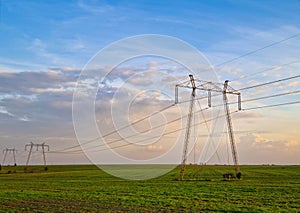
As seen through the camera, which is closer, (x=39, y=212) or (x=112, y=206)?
(x=39, y=212)

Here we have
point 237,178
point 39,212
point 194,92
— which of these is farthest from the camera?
point 237,178

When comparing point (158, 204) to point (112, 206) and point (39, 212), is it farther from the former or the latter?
point (39, 212)

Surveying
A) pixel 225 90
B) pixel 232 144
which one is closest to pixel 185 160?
pixel 232 144

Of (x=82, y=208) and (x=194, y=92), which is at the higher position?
(x=194, y=92)

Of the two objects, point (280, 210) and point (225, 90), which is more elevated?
point (225, 90)

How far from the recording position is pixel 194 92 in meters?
72.4

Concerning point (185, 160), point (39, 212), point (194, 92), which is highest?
point (194, 92)

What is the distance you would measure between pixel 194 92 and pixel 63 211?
148 feet

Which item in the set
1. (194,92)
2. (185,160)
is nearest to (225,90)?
(194,92)

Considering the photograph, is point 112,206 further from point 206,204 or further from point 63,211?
point 206,204

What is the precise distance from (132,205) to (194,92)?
40.9m

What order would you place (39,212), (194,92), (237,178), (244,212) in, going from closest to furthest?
1. (244,212)
2. (39,212)
3. (194,92)
4. (237,178)

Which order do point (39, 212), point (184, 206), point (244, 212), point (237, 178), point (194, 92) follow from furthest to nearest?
point (237, 178) < point (194, 92) < point (184, 206) < point (39, 212) < point (244, 212)

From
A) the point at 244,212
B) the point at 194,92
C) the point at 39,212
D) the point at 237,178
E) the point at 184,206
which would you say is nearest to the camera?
the point at 244,212
